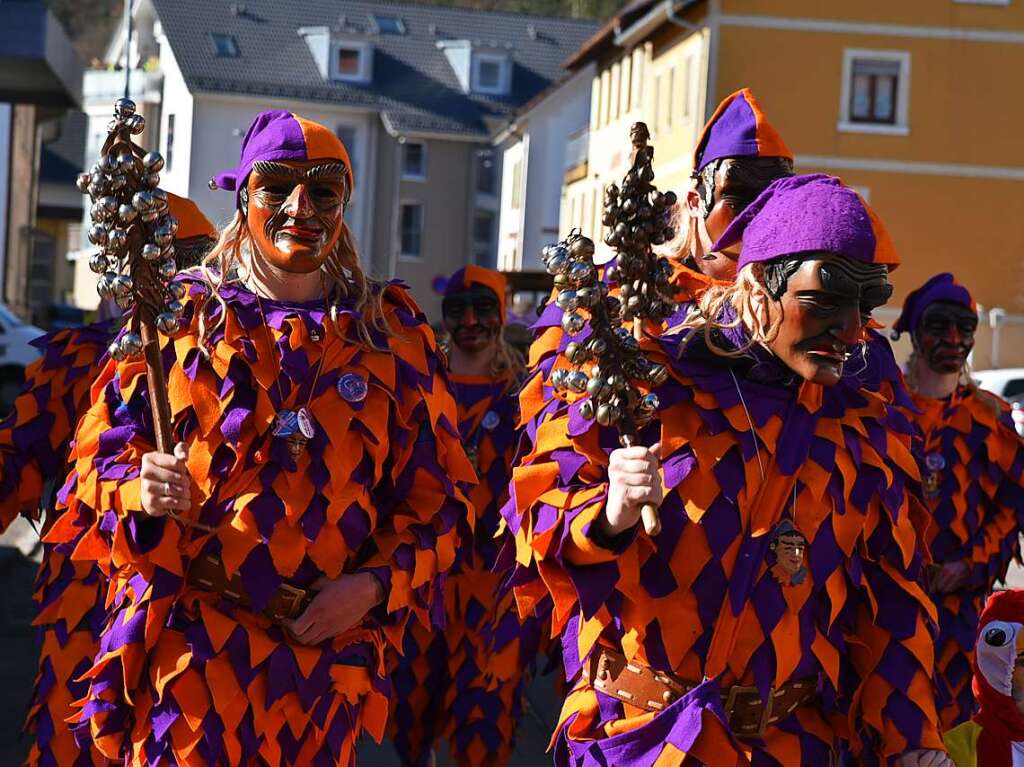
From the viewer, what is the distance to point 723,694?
3.92 m

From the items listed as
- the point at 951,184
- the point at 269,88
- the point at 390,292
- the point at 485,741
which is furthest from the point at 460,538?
the point at 269,88

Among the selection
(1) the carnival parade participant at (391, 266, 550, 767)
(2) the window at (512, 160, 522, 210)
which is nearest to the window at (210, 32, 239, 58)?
(2) the window at (512, 160, 522, 210)

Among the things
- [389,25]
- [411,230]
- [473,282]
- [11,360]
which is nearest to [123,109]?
[473,282]

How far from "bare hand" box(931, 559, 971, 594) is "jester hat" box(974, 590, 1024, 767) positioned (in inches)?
70.9

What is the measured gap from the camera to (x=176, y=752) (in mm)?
4426

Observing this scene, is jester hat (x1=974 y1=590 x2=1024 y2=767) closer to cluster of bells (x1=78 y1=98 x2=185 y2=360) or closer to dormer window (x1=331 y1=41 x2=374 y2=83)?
cluster of bells (x1=78 y1=98 x2=185 y2=360)

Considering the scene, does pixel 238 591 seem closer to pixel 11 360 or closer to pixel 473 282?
pixel 473 282

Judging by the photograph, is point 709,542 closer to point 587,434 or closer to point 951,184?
point 587,434

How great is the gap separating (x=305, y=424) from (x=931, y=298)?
396 cm

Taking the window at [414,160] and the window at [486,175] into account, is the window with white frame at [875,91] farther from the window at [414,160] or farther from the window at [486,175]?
the window at [486,175]

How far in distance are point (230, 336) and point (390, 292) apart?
49 centimetres

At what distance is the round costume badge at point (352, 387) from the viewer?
4605mm

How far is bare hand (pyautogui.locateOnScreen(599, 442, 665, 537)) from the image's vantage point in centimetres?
356

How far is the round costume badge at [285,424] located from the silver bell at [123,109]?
2.64 feet
